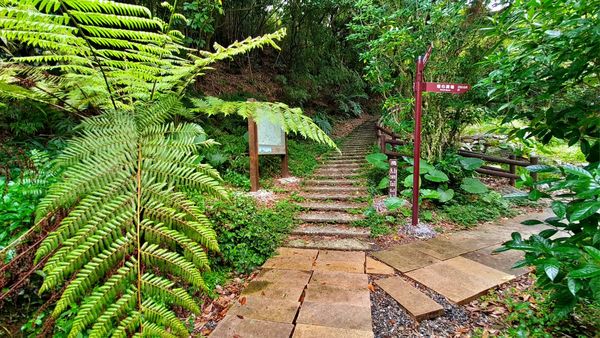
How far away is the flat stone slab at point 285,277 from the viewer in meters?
2.37

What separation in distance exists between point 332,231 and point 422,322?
1812mm

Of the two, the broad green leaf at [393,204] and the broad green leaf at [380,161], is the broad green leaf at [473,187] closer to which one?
the broad green leaf at [380,161]

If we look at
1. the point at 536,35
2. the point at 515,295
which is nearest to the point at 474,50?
the point at 536,35

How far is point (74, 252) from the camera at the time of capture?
0.65m

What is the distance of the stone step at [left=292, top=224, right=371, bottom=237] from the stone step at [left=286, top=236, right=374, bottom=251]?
0.25 feet

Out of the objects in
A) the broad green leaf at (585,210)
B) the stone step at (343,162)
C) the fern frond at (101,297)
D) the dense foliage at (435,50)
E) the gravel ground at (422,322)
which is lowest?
the gravel ground at (422,322)

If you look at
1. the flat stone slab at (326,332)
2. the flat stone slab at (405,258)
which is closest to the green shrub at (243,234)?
the flat stone slab at (326,332)

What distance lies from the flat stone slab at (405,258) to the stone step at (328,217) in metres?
0.90

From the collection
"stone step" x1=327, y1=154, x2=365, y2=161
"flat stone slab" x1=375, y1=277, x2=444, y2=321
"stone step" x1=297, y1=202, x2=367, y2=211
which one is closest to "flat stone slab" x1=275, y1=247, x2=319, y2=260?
"flat stone slab" x1=375, y1=277, x2=444, y2=321

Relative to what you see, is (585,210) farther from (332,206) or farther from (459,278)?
(332,206)

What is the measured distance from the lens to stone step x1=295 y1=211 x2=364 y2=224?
3922 millimetres

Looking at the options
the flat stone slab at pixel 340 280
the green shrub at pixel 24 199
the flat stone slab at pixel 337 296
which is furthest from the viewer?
the flat stone slab at pixel 340 280

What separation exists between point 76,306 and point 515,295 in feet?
10.1

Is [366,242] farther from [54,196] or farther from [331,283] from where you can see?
[54,196]
